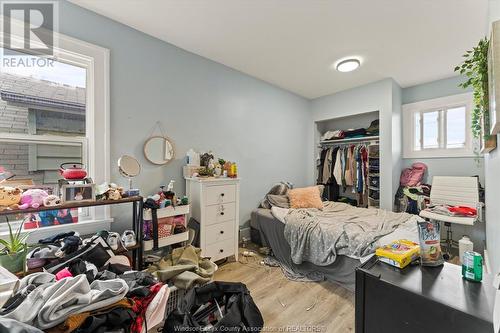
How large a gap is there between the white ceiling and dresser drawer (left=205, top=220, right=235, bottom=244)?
202cm

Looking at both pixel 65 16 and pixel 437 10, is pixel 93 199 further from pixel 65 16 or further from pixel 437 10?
pixel 437 10

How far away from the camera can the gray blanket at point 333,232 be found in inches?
77.1

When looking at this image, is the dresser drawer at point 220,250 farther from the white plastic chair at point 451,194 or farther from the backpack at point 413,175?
the backpack at point 413,175

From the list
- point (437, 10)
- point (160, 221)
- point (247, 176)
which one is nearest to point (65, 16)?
point (160, 221)

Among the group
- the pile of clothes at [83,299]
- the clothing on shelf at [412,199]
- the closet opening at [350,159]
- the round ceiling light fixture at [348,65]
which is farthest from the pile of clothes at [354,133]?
the pile of clothes at [83,299]

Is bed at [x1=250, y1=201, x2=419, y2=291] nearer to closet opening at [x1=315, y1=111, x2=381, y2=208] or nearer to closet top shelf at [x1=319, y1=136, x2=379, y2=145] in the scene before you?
closet opening at [x1=315, y1=111, x2=381, y2=208]

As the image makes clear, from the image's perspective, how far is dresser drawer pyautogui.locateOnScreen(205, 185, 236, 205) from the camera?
2.28 meters

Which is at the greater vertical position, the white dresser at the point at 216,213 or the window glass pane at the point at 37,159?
the window glass pane at the point at 37,159

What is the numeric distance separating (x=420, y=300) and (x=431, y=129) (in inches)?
140

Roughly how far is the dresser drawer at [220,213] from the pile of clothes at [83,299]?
3.18 feet

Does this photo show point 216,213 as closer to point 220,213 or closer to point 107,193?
point 220,213

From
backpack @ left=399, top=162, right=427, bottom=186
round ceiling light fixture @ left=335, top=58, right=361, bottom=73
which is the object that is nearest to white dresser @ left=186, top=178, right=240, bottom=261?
round ceiling light fixture @ left=335, top=58, right=361, bottom=73

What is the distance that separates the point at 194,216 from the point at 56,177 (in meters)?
1.26

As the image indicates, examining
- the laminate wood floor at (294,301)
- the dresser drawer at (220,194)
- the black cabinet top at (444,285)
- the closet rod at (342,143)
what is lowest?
the laminate wood floor at (294,301)
